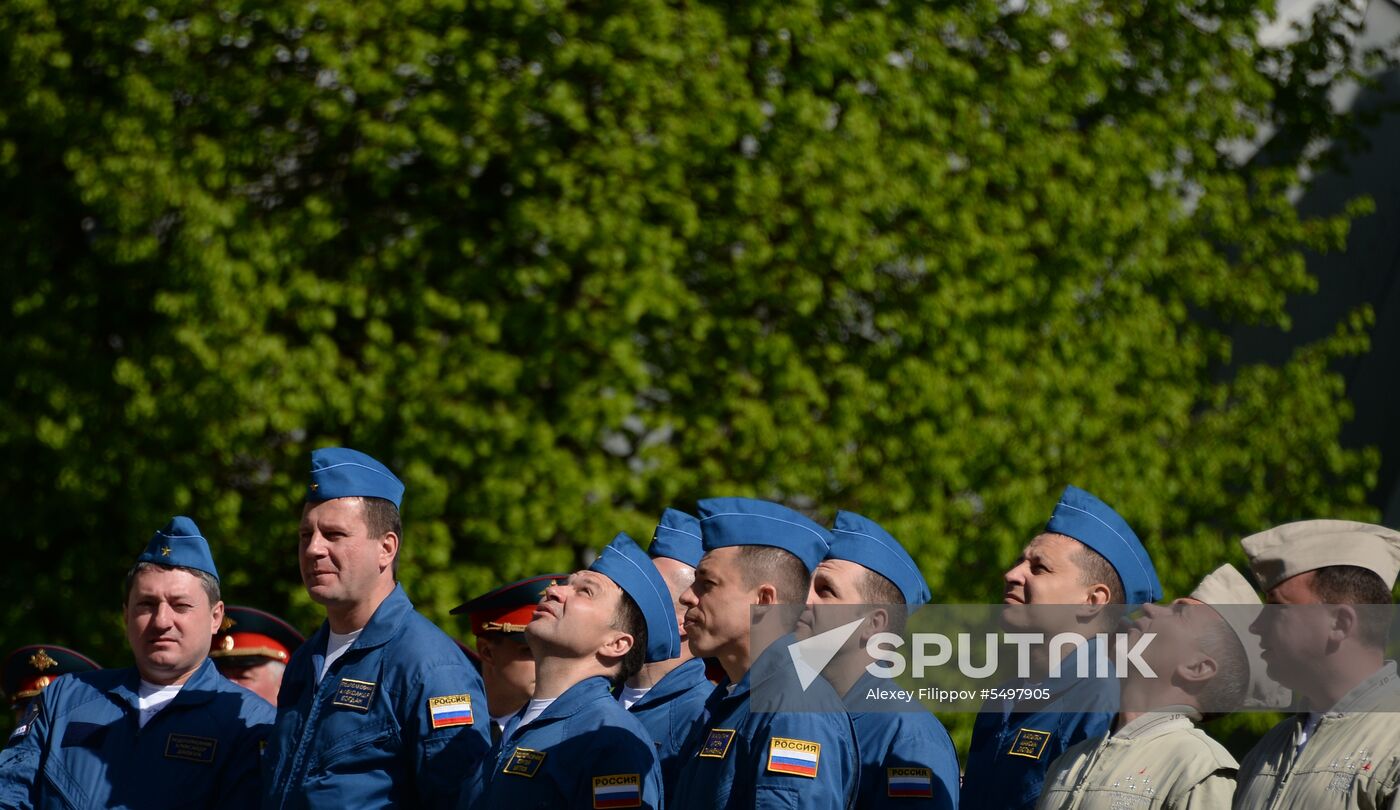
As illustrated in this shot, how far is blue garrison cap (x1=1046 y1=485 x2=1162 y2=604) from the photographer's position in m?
5.54

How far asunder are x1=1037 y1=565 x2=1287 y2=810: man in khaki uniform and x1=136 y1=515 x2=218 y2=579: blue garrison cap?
9.43 feet

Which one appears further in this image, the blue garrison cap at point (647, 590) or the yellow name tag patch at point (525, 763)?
the blue garrison cap at point (647, 590)

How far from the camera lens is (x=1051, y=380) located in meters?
11.9

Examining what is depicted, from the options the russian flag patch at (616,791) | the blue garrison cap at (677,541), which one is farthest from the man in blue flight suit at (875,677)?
the blue garrison cap at (677,541)

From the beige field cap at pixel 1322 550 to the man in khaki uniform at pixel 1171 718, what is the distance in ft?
0.75

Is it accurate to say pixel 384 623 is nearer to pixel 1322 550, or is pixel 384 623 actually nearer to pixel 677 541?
A: pixel 677 541

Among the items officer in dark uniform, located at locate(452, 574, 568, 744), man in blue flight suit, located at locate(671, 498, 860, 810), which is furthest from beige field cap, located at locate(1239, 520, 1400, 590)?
officer in dark uniform, located at locate(452, 574, 568, 744)

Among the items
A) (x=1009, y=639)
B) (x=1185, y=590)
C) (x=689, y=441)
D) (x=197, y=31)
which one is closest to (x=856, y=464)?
(x=689, y=441)

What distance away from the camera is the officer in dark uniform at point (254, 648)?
23.6 feet

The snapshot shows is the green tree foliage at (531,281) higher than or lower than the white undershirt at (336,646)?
higher

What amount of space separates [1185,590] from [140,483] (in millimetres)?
6994

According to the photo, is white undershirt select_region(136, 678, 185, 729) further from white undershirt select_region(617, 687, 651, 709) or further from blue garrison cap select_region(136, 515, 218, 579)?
white undershirt select_region(617, 687, 651, 709)

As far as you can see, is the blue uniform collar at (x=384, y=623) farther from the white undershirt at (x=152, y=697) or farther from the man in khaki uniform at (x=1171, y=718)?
the man in khaki uniform at (x=1171, y=718)

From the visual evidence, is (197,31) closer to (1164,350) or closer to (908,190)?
(908,190)
